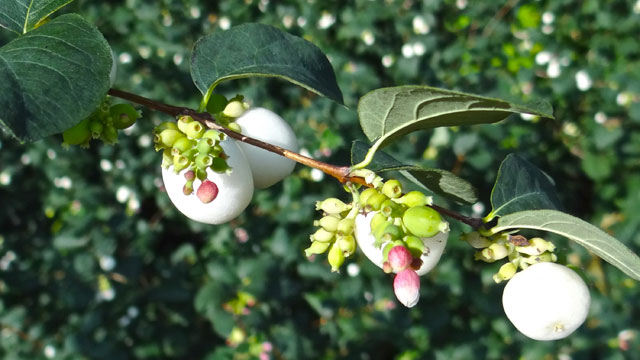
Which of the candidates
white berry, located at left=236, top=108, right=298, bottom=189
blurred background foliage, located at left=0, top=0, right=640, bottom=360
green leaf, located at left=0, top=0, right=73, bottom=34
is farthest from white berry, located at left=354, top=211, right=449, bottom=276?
blurred background foliage, located at left=0, top=0, right=640, bottom=360

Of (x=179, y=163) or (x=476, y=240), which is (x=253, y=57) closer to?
(x=179, y=163)

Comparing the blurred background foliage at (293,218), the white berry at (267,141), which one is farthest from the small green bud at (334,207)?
the blurred background foliage at (293,218)

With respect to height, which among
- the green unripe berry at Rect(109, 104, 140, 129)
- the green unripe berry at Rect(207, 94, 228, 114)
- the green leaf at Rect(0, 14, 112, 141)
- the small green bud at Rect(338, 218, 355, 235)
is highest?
the green leaf at Rect(0, 14, 112, 141)

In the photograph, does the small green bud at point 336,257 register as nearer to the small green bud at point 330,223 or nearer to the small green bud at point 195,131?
the small green bud at point 330,223

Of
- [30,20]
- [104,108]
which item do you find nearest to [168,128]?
[104,108]

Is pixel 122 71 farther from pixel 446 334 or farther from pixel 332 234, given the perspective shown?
pixel 332 234

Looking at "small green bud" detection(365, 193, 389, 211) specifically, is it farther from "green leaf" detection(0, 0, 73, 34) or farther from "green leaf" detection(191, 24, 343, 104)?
"green leaf" detection(0, 0, 73, 34)
